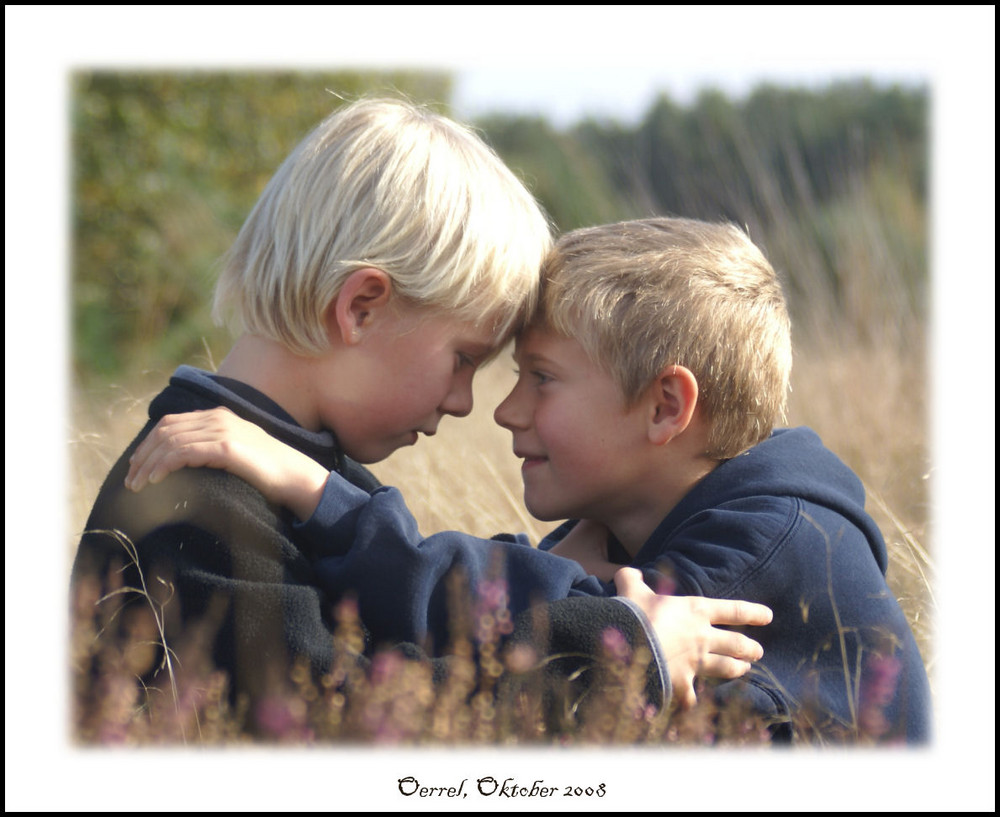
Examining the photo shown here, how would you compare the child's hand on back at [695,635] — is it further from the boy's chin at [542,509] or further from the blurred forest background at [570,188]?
the blurred forest background at [570,188]

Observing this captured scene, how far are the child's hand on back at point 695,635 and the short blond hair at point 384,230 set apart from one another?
86 cm

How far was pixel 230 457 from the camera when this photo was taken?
202cm

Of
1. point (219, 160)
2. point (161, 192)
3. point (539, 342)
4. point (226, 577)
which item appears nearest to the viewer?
point (226, 577)

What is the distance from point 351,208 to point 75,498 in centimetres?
170

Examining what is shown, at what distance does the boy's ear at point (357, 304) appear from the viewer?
237 centimetres

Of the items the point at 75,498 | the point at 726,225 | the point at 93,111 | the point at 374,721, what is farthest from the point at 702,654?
the point at 93,111

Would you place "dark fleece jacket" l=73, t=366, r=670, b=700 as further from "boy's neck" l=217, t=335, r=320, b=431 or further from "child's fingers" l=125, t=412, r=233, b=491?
"boy's neck" l=217, t=335, r=320, b=431

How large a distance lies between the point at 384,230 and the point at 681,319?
784mm

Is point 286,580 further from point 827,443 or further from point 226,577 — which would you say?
point 827,443

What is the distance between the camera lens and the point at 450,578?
6.67 ft

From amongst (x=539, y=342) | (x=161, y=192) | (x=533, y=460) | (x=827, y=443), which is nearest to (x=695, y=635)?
(x=533, y=460)

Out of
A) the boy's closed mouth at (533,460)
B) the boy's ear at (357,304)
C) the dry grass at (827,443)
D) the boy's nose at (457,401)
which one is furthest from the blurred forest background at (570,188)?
the boy's ear at (357,304)

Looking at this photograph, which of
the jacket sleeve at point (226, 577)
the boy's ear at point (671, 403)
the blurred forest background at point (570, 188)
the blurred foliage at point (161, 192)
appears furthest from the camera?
the blurred foliage at point (161, 192)

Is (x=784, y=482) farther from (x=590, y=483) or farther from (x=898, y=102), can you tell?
(x=898, y=102)
